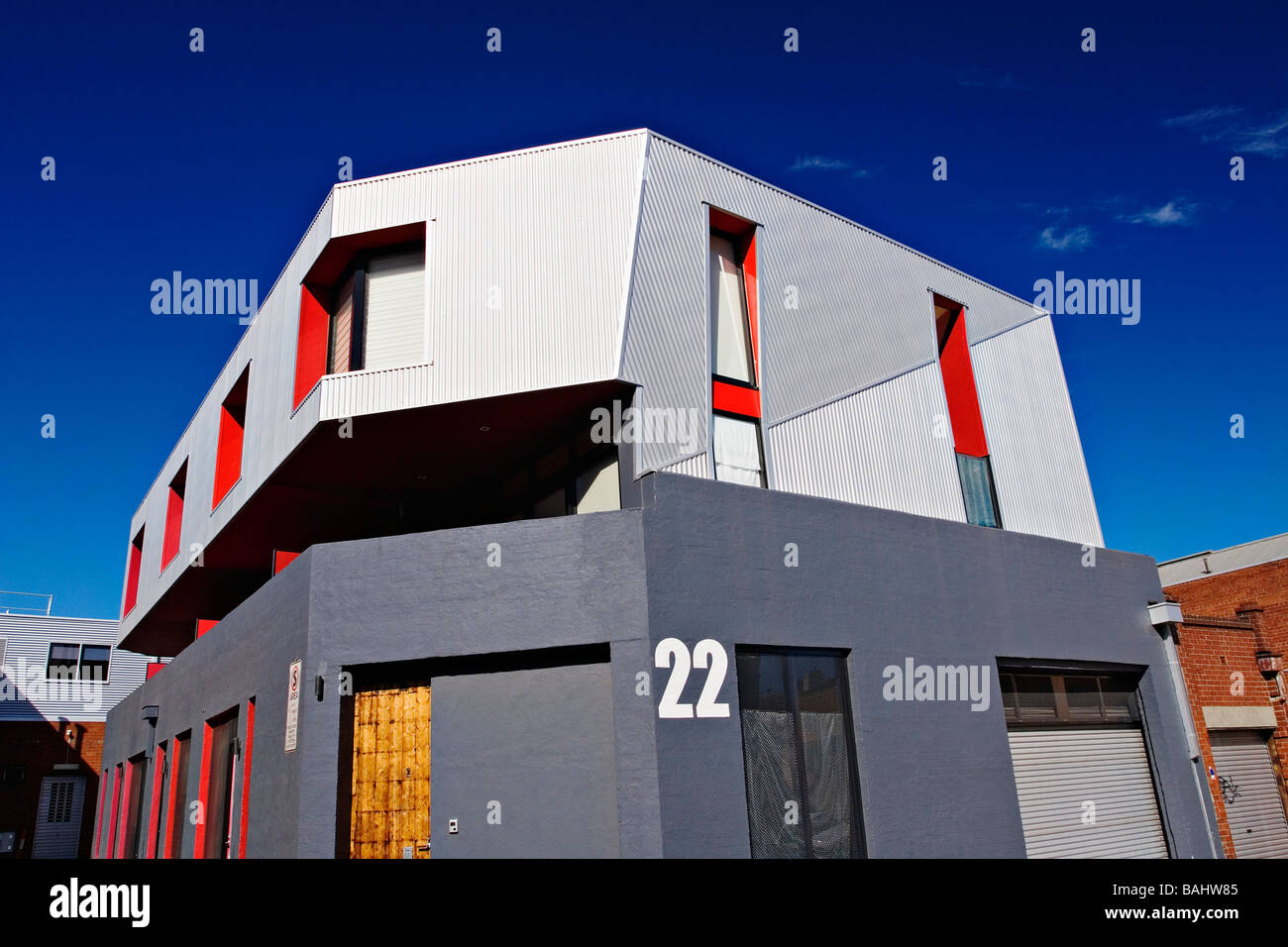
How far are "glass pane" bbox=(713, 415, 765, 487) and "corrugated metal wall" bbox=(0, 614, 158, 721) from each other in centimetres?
2872

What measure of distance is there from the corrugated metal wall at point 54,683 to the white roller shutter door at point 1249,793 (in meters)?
33.8

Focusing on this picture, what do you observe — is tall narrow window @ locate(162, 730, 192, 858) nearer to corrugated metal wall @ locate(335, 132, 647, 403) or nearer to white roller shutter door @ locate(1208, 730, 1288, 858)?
corrugated metal wall @ locate(335, 132, 647, 403)

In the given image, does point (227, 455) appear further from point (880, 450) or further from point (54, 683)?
point (54, 683)

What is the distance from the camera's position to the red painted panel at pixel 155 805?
1726cm

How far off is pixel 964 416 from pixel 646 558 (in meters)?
9.75

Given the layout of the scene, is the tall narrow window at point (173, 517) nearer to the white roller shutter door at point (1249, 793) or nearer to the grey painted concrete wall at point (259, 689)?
the grey painted concrete wall at point (259, 689)

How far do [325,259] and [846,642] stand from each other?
9915mm

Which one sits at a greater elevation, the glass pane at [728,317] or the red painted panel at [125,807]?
the glass pane at [728,317]

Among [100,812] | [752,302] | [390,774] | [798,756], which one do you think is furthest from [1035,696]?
[100,812]

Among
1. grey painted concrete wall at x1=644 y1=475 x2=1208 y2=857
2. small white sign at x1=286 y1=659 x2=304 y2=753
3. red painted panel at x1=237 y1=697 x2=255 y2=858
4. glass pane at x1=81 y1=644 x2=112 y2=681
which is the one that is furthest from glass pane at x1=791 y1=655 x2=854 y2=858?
glass pane at x1=81 y1=644 x2=112 y2=681

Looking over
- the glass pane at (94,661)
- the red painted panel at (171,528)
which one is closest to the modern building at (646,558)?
the red painted panel at (171,528)

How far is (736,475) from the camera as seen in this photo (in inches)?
529
